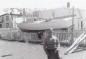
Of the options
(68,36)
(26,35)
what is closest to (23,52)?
(26,35)

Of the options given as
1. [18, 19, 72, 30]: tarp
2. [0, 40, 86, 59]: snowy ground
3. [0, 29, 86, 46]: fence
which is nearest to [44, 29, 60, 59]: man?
[18, 19, 72, 30]: tarp

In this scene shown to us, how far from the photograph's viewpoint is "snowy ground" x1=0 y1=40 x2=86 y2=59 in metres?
1.67

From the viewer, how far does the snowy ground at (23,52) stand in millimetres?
1671

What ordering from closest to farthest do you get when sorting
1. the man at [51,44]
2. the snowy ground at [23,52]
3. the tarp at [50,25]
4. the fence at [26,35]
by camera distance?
the man at [51,44]
the tarp at [50,25]
the fence at [26,35]
the snowy ground at [23,52]

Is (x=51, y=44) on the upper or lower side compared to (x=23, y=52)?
upper

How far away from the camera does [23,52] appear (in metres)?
1.76

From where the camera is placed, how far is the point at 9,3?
67.4 inches

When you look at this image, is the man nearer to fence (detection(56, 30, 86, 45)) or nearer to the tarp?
the tarp

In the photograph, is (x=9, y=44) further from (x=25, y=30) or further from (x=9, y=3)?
(x=9, y=3)

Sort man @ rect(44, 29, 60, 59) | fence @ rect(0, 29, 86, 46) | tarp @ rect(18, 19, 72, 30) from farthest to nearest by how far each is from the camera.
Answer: fence @ rect(0, 29, 86, 46) < tarp @ rect(18, 19, 72, 30) < man @ rect(44, 29, 60, 59)

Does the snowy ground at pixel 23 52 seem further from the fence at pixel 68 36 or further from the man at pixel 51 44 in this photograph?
the man at pixel 51 44

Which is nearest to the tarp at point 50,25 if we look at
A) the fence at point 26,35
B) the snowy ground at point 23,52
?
the fence at point 26,35

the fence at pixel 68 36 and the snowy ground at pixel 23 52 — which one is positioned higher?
the fence at pixel 68 36

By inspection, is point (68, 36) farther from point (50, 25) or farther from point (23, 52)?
point (23, 52)
